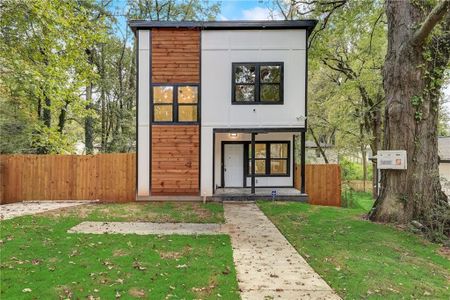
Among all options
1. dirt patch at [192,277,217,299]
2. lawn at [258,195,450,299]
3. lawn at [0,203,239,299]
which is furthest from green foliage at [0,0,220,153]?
lawn at [258,195,450,299]

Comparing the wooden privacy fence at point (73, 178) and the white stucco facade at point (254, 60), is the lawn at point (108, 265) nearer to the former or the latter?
the wooden privacy fence at point (73, 178)

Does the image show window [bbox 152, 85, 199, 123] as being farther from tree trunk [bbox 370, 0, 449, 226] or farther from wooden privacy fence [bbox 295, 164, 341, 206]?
tree trunk [bbox 370, 0, 449, 226]

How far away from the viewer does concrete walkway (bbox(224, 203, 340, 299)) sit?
3885mm

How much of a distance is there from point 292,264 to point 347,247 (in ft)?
4.86

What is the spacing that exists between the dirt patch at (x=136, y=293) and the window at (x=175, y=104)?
837cm

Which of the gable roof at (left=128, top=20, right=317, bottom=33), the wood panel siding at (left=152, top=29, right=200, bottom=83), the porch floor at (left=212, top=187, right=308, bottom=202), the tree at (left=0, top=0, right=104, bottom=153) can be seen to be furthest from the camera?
the wood panel siding at (left=152, top=29, right=200, bottom=83)

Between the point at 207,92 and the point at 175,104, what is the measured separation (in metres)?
1.28

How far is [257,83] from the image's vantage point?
11680 mm

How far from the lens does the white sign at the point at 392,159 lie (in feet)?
24.2

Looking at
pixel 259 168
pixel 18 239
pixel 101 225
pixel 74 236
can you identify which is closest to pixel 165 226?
pixel 101 225

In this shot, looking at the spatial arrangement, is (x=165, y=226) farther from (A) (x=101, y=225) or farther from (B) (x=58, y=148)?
(B) (x=58, y=148)

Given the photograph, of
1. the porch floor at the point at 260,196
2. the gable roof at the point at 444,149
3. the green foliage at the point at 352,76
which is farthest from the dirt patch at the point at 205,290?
the gable roof at the point at 444,149

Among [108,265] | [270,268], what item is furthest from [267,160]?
[108,265]

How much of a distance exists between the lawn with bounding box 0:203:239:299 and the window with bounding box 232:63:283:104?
21.4 feet
